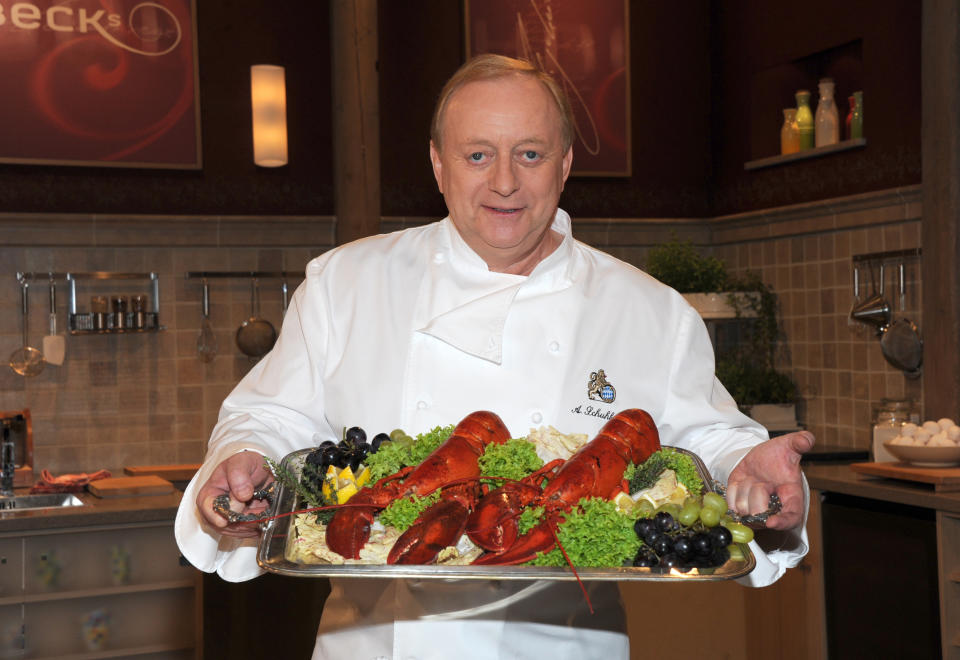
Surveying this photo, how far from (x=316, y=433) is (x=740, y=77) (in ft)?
13.3

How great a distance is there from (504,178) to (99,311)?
3421 millimetres

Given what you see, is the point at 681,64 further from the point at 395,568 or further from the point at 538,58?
the point at 395,568

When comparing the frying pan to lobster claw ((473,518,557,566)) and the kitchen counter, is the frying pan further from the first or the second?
lobster claw ((473,518,557,566))

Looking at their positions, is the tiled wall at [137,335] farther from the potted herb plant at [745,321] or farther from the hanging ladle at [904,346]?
the hanging ladle at [904,346]

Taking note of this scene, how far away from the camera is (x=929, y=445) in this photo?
3252 mm

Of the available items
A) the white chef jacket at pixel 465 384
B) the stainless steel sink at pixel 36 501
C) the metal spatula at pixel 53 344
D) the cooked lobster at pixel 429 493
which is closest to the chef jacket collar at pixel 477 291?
the white chef jacket at pixel 465 384

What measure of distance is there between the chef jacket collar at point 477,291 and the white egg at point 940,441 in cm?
192

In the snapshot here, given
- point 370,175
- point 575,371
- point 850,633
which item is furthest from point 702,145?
point 575,371

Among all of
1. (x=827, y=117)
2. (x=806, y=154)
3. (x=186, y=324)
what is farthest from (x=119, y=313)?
(x=827, y=117)

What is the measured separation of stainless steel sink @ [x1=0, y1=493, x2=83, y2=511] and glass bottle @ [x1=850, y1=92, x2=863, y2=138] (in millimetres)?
3390

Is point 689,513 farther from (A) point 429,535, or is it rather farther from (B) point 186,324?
(B) point 186,324

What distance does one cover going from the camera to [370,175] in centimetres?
460

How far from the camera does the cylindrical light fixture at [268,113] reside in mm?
4449

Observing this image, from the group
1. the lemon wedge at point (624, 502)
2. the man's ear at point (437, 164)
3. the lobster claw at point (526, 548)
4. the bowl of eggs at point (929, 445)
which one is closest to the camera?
the lobster claw at point (526, 548)
